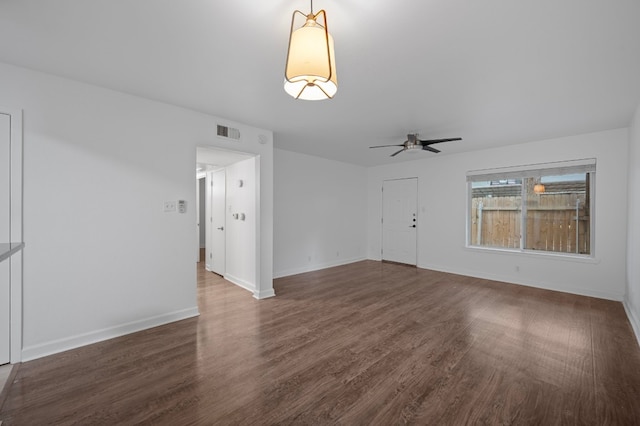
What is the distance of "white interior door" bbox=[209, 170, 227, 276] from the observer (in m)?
5.26

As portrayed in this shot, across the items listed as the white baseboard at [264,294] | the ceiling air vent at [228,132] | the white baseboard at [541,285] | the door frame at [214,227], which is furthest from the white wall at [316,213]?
the white baseboard at [541,285]

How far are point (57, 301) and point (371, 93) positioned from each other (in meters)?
3.69

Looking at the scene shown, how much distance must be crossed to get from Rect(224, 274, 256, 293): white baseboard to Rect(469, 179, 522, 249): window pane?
14.8 feet

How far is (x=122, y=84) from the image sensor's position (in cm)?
267

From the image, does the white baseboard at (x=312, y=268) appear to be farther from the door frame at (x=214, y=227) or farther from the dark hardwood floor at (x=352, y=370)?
the dark hardwood floor at (x=352, y=370)

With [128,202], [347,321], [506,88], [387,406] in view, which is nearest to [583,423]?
[387,406]

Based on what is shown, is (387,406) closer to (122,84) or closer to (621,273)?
(122,84)

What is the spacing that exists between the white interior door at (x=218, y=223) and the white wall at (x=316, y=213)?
1.00 metres

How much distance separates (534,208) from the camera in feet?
16.2

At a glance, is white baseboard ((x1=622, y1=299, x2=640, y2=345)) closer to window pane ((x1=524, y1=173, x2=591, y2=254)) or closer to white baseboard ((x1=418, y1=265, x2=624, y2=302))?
white baseboard ((x1=418, y1=265, x2=624, y2=302))

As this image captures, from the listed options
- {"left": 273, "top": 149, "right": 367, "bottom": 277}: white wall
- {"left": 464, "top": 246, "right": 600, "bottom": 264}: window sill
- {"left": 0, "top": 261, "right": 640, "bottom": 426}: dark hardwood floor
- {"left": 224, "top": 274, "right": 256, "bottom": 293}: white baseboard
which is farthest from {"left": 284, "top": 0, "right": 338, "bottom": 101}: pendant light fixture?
{"left": 464, "top": 246, "right": 600, "bottom": 264}: window sill

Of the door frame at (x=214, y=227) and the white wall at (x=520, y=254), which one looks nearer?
the white wall at (x=520, y=254)

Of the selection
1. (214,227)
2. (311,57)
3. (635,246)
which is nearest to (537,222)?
(635,246)

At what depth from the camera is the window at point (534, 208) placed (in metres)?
4.45
